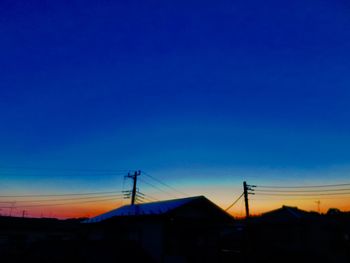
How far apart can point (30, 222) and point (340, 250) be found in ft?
142

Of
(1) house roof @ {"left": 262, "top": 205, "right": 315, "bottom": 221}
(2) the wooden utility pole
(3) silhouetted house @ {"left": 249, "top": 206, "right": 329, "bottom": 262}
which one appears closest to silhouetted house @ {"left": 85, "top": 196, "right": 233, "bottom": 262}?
(3) silhouetted house @ {"left": 249, "top": 206, "right": 329, "bottom": 262}

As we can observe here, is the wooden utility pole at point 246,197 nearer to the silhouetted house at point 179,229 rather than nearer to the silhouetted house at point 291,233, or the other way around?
the silhouetted house at point 291,233

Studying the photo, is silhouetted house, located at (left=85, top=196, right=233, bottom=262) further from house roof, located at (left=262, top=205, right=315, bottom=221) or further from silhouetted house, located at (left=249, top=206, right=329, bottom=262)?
house roof, located at (left=262, top=205, right=315, bottom=221)

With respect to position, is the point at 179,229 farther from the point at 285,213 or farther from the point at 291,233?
the point at 285,213

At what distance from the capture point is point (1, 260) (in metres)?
17.6

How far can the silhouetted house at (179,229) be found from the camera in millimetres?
18578

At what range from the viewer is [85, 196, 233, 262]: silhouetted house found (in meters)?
18.6

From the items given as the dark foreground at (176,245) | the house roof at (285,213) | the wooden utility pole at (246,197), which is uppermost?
the wooden utility pole at (246,197)

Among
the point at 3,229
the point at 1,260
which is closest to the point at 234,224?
the point at 1,260

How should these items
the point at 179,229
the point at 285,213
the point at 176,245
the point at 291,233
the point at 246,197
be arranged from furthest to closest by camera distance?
the point at 246,197
the point at 285,213
the point at 291,233
the point at 179,229
the point at 176,245

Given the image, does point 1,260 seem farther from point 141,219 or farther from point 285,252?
point 285,252

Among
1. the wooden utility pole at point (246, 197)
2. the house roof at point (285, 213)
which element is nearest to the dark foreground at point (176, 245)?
the house roof at point (285, 213)

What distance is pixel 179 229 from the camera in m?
19.8

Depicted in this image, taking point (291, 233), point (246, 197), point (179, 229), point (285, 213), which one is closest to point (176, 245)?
point (179, 229)
